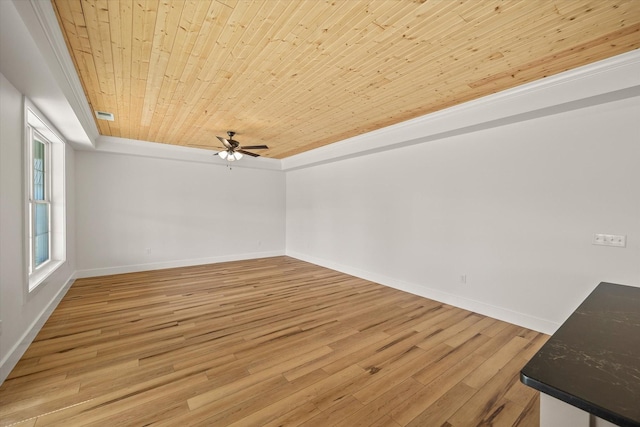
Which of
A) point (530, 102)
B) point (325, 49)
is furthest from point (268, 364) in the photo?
point (530, 102)

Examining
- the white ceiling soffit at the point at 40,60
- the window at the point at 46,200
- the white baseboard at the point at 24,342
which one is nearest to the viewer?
the white ceiling soffit at the point at 40,60

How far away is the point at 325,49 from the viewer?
228cm

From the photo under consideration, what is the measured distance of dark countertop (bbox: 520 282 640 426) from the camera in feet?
2.33

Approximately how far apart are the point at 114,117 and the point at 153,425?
4109 mm

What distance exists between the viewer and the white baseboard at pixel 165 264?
5156 mm

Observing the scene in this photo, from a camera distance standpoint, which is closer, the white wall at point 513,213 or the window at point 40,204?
the white wall at point 513,213

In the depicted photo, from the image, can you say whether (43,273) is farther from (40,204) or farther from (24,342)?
(24,342)

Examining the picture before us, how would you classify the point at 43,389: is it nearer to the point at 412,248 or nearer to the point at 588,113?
the point at 412,248

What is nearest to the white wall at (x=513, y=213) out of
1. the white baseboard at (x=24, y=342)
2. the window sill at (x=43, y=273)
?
the white baseboard at (x=24, y=342)

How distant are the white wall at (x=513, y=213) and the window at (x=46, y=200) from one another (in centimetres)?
480

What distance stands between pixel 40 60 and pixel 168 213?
4.24 m

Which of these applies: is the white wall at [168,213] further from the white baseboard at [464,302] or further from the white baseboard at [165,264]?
the white baseboard at [464,302]

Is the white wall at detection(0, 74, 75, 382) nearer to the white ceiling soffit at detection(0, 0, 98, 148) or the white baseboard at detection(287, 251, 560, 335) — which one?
the white ceiling soffit at detection(0, 0, 98, 148)

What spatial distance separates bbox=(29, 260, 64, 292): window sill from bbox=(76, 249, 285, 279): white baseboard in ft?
3.46
